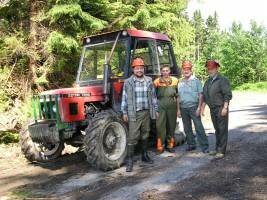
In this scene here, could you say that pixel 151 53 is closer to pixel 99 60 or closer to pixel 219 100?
pixel 99 60

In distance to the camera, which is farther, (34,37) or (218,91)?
(34,37)

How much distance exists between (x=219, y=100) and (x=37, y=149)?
3.92 m

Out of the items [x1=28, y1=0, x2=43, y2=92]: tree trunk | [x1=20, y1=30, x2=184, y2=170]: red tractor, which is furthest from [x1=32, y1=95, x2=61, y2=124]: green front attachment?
[x1=28, y1=0, x2=43, y2=92]: tree trunk

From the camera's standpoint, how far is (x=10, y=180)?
7750 millimetres

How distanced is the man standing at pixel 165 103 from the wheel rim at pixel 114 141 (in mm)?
1034

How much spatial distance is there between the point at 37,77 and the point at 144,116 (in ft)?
20.8

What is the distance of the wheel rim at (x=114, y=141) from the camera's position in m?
7.87

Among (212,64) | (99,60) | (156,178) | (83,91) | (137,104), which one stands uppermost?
(99,60)

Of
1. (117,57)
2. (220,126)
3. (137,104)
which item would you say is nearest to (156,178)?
(137,104)

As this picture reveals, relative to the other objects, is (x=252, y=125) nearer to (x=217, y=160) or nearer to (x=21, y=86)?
(x=217, y=160)

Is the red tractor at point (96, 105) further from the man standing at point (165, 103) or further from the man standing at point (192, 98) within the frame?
the man standing at point (192, 98)

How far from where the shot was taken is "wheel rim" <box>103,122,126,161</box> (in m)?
7.87

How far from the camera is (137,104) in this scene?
778 centimetres

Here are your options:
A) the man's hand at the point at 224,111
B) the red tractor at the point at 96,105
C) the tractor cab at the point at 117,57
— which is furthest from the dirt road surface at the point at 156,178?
the tractor cab at the point at 117,57
